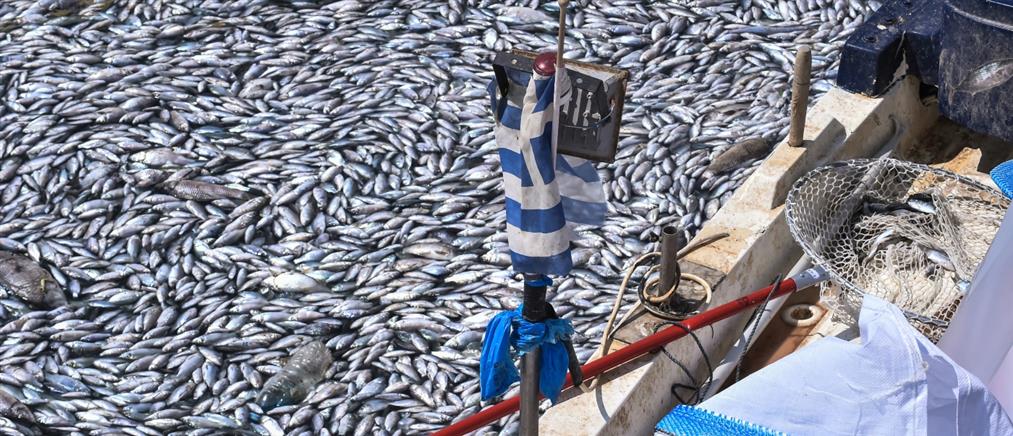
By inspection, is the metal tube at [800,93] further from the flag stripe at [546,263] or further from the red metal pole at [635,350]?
the flag stripe at [546,263]

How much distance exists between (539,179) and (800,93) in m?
3.26

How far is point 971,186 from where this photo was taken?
6266 millimetres

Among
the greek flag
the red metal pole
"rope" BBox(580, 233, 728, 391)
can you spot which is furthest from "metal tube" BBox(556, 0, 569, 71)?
"rope" BBox(580, 233, 728, 391)

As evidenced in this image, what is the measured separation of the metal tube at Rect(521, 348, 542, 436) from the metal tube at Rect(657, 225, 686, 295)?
1.41 m

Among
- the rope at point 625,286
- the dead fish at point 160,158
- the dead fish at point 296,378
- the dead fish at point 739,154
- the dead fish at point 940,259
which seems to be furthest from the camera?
the dead fish at point 160,158

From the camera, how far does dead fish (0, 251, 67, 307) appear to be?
6.23m

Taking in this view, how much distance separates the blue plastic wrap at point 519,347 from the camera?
358cm

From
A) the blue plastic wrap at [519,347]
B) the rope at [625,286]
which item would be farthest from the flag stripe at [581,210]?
the rope at [625,286]

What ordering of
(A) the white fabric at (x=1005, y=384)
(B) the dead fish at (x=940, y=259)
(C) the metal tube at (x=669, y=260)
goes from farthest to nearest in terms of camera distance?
(B) the dead fish at (x=940, y=259), (C) the metal tube at (x=669, y=260), (A) the white fabric at (x=1005, y=384)

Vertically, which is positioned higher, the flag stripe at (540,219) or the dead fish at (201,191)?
the flag stripe at (540,219)

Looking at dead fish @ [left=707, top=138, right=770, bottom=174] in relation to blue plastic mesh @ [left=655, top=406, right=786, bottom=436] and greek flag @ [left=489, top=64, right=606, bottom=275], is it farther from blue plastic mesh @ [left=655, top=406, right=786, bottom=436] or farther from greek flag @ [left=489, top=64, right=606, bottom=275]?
greek flag @ [left=489, top=64, right=606, bottom=275]

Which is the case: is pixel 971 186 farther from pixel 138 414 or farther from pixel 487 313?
pixel 138 414

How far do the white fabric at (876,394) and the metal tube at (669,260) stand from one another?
1.25 m

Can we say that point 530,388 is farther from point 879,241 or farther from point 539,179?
point 879,241
